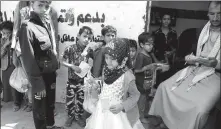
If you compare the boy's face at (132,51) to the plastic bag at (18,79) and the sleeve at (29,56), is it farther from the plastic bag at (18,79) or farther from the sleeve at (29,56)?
the plastic bag at (18,79)

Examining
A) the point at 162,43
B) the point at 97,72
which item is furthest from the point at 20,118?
the point at 162,43

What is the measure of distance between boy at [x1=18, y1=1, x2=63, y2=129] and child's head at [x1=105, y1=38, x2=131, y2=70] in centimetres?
77

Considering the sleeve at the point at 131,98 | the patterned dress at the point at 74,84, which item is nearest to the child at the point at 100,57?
the patterned dress at the point at 74,84

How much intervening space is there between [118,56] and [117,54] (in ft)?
0.08

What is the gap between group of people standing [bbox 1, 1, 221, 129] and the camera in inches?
96.4

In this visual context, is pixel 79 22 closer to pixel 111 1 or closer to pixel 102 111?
pixel 111 1

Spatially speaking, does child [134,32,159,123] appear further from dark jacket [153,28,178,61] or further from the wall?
the wall

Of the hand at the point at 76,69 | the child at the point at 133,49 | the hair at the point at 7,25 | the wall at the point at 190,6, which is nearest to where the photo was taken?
the hand at the point at 76,69

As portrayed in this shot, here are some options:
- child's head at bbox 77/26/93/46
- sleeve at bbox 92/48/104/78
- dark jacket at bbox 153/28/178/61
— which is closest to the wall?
dark jacket at bbox 153/28/178/61

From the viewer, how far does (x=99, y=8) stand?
3.62 metres

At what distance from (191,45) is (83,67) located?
1.56m

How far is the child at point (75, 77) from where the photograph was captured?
10.5 feet

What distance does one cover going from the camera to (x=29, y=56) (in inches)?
96.2

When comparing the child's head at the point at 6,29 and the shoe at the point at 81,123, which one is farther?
the child's head at the point at 6,29
